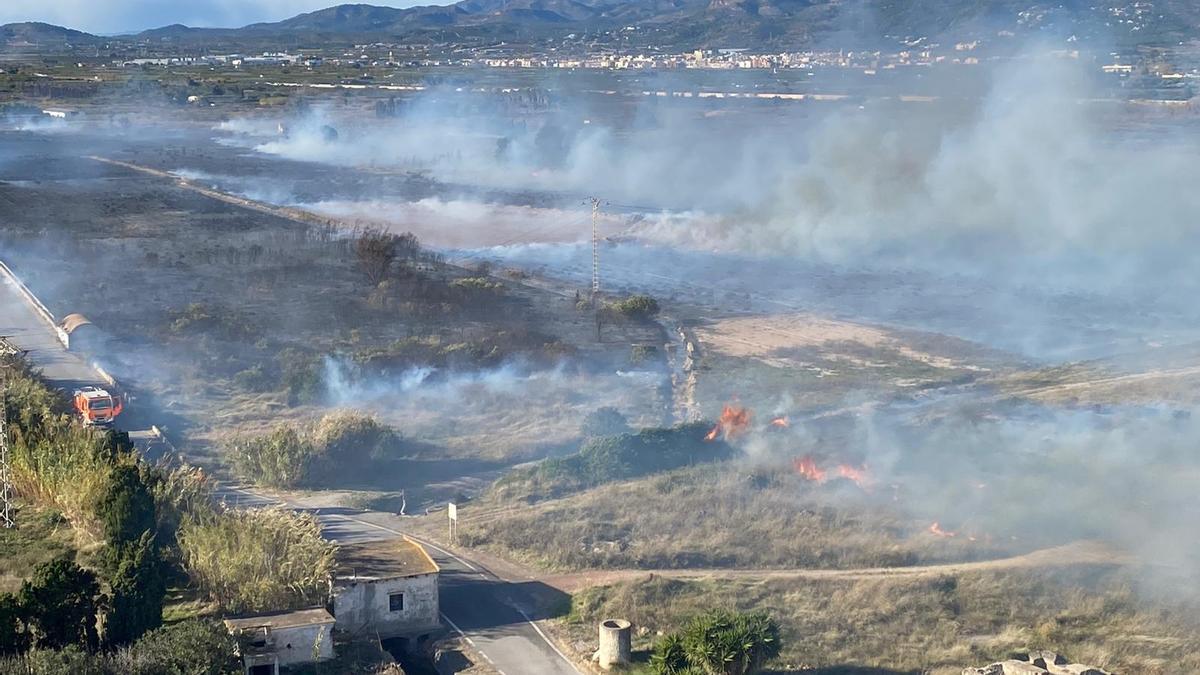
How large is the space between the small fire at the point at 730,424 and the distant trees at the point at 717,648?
11.8 m

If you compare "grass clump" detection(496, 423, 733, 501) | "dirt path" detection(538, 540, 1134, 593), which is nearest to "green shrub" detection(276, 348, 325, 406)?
"grass clump" detection(496, 423, 733, 501)

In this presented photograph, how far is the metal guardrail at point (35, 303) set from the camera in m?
39.0

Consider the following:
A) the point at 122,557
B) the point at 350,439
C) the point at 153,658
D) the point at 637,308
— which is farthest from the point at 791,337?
the point at 153,658

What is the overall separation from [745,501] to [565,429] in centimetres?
686

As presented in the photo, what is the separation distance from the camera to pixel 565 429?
33.7 meters

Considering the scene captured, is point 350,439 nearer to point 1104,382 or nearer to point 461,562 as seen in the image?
point 461,562

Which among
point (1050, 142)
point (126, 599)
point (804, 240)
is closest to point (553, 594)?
point (126, 599)

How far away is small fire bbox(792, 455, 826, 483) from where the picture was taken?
2975 centimetres

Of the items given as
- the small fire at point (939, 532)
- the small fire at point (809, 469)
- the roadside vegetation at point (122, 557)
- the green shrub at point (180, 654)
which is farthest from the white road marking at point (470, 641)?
the small fire at point (809, 469)

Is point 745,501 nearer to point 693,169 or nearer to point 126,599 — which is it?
point 126,599

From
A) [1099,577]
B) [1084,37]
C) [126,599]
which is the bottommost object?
[1099,577]

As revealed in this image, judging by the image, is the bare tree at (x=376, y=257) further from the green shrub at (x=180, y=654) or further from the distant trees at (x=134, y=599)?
the green shrub at (x=180, y=654)

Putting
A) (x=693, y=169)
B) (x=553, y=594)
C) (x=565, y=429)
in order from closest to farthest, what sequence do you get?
(x=553, y=594) < (x=565, y=429) < (x=693, y=169)

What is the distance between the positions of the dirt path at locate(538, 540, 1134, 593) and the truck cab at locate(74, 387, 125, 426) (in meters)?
13.1
